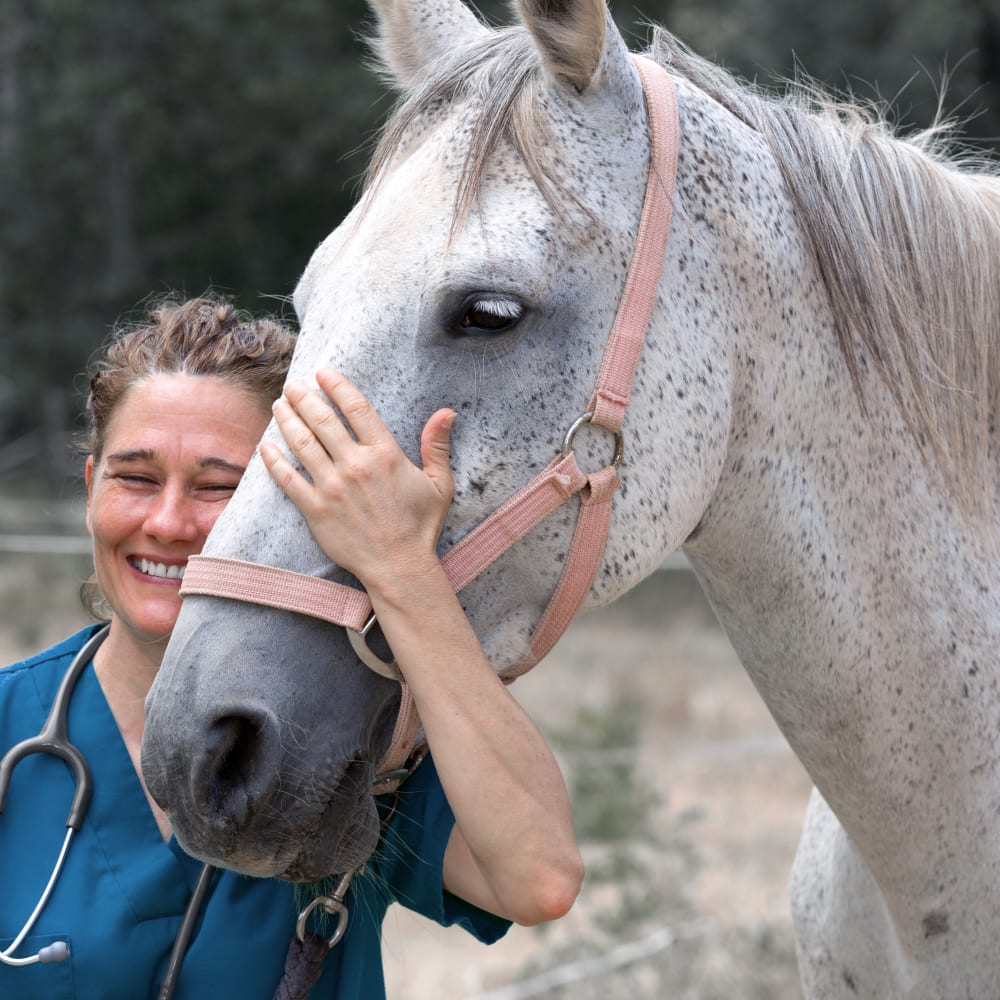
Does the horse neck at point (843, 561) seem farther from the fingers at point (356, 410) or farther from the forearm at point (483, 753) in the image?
the fingers at point (356, 410)

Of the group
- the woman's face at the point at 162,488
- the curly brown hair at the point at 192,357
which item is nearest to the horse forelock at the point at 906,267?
the curly brown hair at the point at 192,357

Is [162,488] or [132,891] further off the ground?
[162,488]

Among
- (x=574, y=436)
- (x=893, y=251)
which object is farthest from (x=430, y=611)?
(x=893, y=251)

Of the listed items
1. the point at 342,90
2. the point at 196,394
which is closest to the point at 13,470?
the point at 342,90

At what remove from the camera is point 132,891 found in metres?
1.65

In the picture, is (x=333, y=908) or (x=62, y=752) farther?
(x=62, y=752)

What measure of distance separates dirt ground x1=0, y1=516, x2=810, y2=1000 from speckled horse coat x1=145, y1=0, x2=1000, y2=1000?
1.56m

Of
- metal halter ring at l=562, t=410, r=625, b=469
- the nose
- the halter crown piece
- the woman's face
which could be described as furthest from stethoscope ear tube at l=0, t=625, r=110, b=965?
metal halter ring at l=562, t=410, r=625, b=469

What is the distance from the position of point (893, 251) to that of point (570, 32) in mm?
613

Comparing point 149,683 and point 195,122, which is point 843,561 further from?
point 195,122

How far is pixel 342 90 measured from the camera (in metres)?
14.4

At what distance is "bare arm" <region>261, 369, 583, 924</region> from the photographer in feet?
4.75

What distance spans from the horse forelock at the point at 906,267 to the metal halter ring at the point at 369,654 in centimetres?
83

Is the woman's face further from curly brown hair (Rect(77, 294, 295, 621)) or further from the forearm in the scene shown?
the forearm
